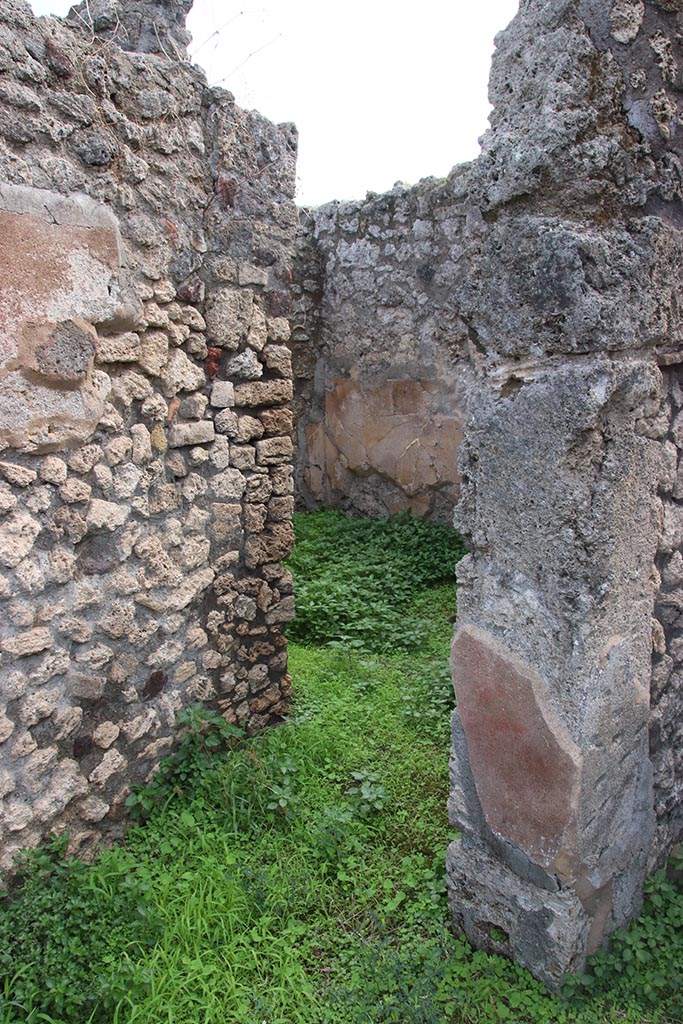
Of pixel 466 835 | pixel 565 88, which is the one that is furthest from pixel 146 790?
pixel 565 88

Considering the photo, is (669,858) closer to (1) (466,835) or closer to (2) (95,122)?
(1) (466,835)

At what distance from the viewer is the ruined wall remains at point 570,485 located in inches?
70.9

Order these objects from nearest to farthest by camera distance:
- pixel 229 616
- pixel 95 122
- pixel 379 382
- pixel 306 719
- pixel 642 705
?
pixel 642 705
pixel 95 122
pixel 229 616
pixel 306 719
pixel 379 382

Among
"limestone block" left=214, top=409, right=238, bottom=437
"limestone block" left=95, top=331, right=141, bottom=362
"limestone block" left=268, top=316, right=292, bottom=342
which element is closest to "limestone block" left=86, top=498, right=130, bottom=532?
"limestone block" left=95, top=331, right=141, bottom=362

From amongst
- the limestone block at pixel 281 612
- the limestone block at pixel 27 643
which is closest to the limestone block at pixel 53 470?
the limestone block at pixel 27 643

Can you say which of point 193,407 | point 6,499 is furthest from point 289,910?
point 193,407

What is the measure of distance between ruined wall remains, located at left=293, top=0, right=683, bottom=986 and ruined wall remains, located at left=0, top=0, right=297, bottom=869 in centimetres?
121

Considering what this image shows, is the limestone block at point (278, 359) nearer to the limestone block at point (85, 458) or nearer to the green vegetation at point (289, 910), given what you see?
the limestone block at point (85, 458)

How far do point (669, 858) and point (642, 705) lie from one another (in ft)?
2.12

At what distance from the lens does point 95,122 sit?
8.13ft

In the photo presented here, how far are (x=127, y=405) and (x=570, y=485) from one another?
1560 mm

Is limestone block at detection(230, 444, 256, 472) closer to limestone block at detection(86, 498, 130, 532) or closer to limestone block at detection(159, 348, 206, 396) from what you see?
limestone block at detection(159, 348, 206, 396)

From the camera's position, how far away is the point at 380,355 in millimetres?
6418

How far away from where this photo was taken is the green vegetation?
207cm
